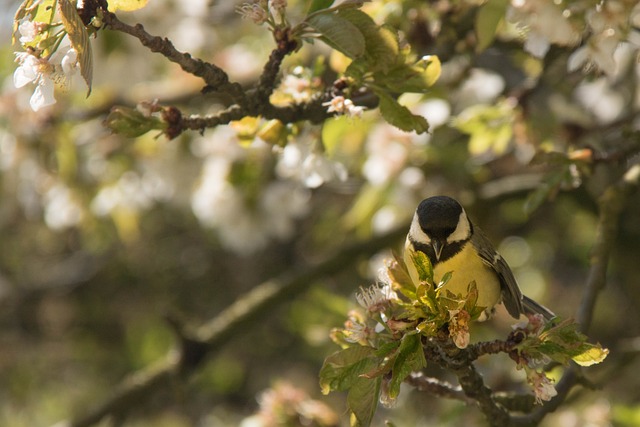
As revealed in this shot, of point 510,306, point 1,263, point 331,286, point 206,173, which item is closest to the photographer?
point 510,306

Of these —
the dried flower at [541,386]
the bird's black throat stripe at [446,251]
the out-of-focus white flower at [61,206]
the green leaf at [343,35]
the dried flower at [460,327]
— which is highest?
the green leaf at [343,35]

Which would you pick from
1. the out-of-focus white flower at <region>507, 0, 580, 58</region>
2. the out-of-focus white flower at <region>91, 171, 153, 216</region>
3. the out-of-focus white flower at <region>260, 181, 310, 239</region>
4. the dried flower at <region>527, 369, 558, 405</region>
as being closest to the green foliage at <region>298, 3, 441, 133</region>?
the out-of-focus white flower at <region>507, 0, 580, 58</region>

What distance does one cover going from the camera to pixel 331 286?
448cm

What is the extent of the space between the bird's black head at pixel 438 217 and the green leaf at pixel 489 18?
387 millimetres

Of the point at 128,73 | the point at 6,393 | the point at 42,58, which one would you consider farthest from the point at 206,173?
the point at 6,393

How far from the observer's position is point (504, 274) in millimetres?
2162

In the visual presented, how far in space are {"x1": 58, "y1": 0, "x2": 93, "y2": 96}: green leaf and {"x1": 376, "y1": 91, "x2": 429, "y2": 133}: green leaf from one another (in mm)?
581

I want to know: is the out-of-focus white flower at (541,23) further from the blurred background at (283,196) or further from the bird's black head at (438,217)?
the bird's black head at (438,217)

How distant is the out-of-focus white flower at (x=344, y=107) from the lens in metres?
1.77

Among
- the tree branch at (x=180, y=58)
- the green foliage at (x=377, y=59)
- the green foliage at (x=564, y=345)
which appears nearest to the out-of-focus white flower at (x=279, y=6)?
the green foliage at (x=377, y=59)

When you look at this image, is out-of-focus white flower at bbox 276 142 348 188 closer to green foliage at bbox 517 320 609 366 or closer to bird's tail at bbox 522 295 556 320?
bird's tail at bbox 522 295 556 320

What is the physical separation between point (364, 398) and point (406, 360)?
120 mm

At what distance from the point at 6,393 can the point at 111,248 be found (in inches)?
39.0

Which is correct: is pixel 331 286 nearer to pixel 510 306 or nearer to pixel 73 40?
pixel 510 306
